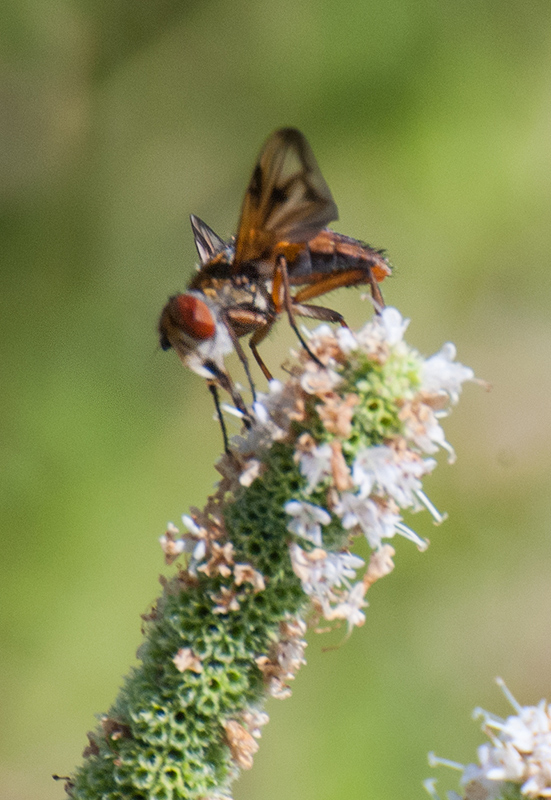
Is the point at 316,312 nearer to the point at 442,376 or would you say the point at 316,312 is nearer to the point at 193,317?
the point at 193,317

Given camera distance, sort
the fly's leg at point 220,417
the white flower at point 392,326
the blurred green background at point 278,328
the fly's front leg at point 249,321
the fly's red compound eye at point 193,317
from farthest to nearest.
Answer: the blurred green background at point 278,328 < the fly's front leg at point 249,321 < the fly's red compound eye at point 193,317 < the fly's leg at point 220,417 < the white flower at point 392,326

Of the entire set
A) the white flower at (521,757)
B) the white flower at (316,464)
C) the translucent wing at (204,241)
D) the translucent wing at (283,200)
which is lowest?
the white flower at (521,757)

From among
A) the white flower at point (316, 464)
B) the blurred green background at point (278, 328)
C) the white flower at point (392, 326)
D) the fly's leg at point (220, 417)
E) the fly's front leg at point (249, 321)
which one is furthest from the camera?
the blurred green background at point (278, 328)

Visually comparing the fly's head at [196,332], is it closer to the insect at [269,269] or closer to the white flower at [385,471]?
the insect at [269,269]

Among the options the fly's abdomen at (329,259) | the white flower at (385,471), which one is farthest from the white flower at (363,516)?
the fly's abdomen at (329,259)

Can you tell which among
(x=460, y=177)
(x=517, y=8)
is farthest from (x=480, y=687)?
(x=517, y=8)

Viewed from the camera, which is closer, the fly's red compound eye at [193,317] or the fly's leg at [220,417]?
the fly's leg at [220,417]

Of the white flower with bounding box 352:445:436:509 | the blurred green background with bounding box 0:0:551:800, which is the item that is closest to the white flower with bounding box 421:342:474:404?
the white flower with bounding box 352:445:436:509
